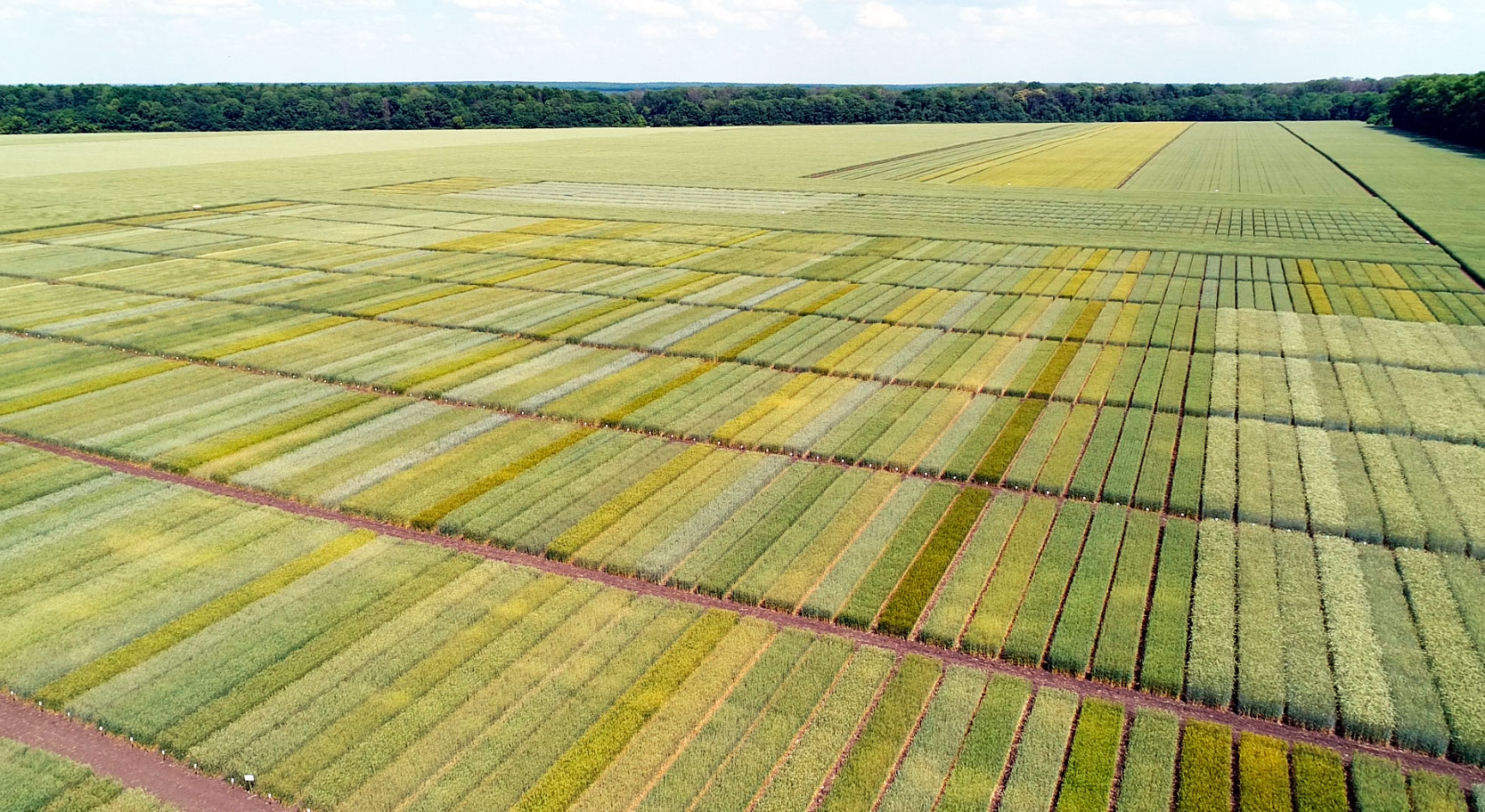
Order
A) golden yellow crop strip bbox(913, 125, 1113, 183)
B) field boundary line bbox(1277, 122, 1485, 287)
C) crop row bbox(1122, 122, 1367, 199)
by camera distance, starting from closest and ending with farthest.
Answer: field boundary line bbox(1277, 122, 1485, 287) < crop row bbox(1122, 122, 1367, 199) < golden yellow crop strip bbox(913, 125, 1113, 183)

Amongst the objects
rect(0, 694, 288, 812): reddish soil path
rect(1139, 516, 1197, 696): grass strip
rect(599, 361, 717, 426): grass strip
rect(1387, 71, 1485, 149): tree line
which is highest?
rect(1387, 71, 1485, 149): tree line

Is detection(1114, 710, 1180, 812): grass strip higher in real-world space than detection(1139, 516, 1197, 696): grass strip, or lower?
lower

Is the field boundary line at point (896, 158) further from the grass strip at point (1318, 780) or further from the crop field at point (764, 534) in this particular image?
the grass strip at point (1318, 780)

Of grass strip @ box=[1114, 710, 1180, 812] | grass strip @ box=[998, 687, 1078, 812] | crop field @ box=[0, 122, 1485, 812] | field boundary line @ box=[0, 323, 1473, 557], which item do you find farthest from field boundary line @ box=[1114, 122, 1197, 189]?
grass strip @ box=[998, 687, 1078, 812]

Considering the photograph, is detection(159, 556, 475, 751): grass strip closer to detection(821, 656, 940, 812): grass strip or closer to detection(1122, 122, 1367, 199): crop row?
detection(821, 656, 940, 812): grass strip

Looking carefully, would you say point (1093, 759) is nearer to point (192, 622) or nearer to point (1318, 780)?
point (1318, 780)

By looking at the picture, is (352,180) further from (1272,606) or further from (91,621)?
(1272,606)

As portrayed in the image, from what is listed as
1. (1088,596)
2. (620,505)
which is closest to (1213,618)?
(1088,596)

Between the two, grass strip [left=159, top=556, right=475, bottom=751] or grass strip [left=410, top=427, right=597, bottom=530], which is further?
grass strip [left=410, top=427, right=597, bottom=530]
